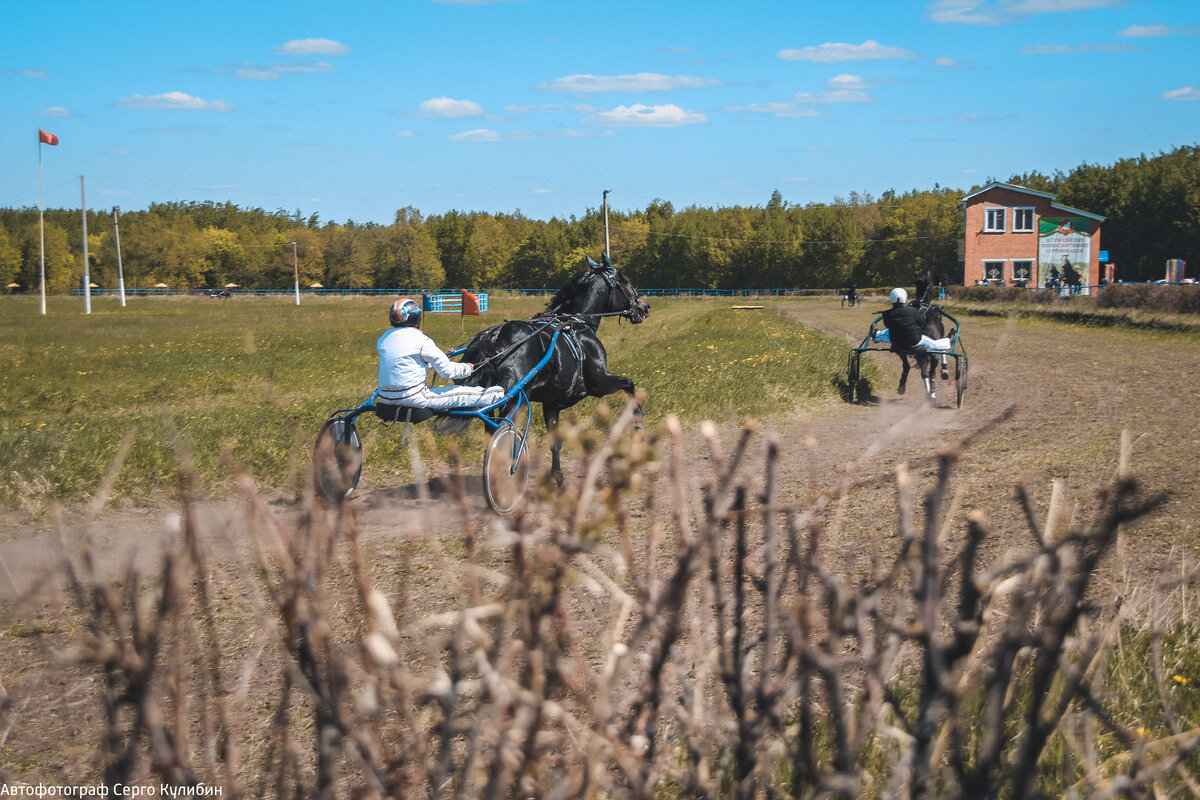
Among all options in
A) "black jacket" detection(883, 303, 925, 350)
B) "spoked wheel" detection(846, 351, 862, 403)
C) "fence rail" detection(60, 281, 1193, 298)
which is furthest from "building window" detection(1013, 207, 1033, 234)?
"black jacket" detection(883, 303, 925, 350)

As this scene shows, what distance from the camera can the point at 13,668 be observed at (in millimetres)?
4844

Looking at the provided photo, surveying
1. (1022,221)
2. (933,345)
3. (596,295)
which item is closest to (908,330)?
(933,345)

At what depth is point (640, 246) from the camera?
4508 inches

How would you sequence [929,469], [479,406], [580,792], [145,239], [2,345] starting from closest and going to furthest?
1. [580,792]
2. [479,406]
3. [929,469]
4. [2,345]
5. [145,239]

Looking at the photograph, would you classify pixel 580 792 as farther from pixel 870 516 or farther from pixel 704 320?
pixel 704 320

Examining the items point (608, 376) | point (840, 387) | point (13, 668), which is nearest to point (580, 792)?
point (13, 668)

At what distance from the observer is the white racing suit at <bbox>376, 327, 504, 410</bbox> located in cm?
781

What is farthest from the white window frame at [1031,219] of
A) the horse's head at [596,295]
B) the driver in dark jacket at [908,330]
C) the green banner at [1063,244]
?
the horse's head at [596,295]

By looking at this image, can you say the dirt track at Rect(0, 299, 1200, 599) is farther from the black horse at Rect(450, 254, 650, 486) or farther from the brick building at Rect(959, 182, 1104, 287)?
the brick building at Rect(959, 182, 1104, 287)

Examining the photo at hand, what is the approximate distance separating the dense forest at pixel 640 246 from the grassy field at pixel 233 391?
76072mm

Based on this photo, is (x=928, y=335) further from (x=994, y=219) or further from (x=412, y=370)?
(x=994, y=219)

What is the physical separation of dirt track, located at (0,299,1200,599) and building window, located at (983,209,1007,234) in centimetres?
4363

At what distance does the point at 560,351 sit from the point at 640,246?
10654 cm

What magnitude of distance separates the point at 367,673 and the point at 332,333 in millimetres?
32150
